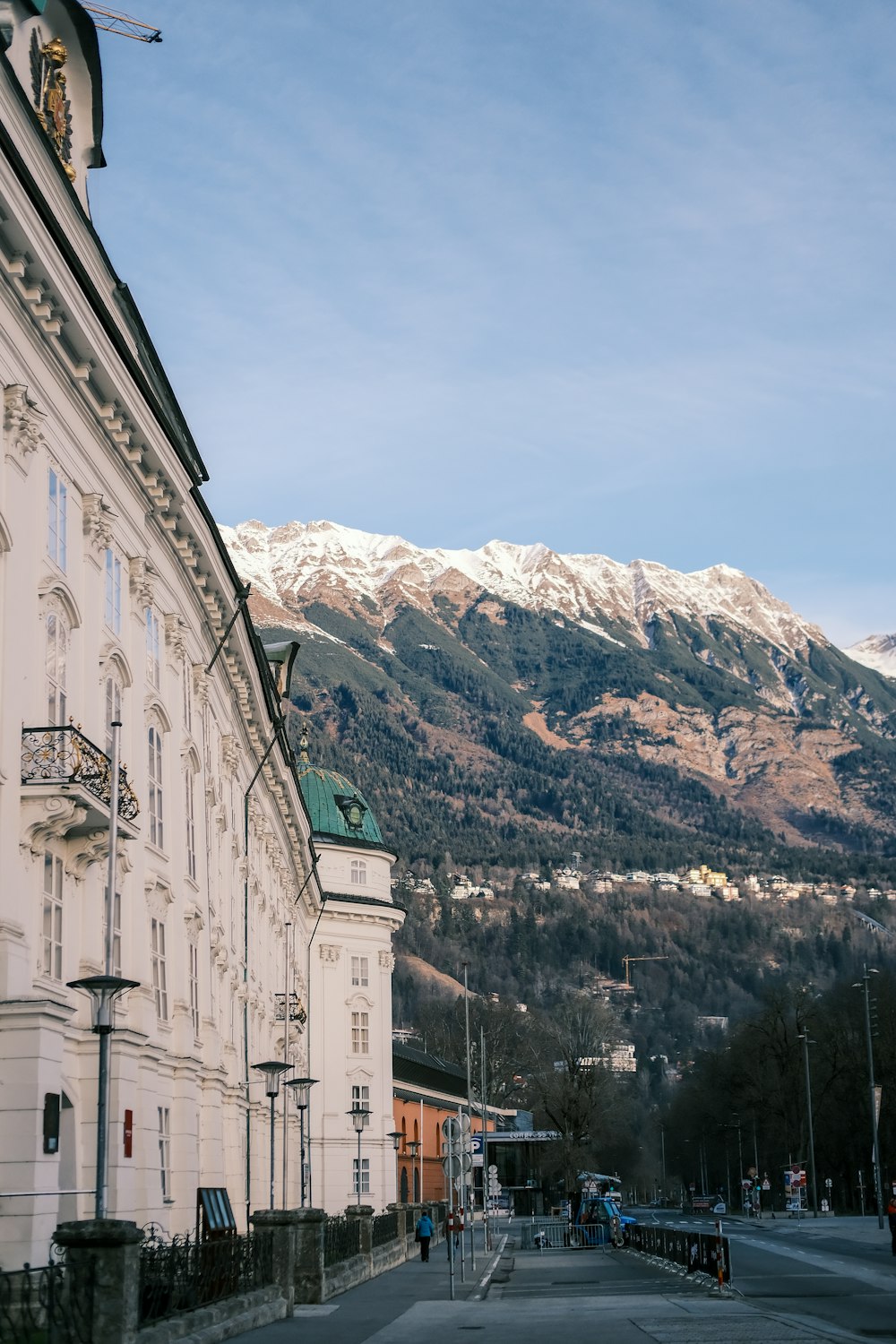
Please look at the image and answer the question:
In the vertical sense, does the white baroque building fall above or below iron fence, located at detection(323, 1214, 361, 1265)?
above

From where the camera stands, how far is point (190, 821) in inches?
1492

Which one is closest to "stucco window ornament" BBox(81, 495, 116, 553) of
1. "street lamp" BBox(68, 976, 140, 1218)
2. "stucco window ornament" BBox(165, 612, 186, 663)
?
"stucco window ornament" BBox(165, 612, 186, 663)

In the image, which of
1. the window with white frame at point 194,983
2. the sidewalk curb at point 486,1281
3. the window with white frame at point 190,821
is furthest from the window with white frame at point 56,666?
the sidewalk curb at point 486,1281

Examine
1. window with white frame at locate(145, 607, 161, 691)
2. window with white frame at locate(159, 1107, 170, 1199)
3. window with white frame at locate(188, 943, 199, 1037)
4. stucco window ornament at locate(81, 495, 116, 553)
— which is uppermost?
stucco window ornament at locate(81, 495, 116, 553)

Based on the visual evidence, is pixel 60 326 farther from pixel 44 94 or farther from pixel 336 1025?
pixel 336 1025

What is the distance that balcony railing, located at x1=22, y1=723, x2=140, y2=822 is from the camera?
24.0m

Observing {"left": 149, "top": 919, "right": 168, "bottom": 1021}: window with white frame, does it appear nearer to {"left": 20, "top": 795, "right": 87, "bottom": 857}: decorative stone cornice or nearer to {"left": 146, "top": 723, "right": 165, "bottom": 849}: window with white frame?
{"left": 146, "top": 723, "right": 165, "bottom": 849}: window with white frame

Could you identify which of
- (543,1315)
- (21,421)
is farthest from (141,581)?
(543,1315)

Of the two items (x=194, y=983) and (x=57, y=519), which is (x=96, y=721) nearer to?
(x=57, y=519)

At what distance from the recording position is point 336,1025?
79.0 m

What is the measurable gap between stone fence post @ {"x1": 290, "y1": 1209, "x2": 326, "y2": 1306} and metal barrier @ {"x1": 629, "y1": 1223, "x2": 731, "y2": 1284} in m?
8.60

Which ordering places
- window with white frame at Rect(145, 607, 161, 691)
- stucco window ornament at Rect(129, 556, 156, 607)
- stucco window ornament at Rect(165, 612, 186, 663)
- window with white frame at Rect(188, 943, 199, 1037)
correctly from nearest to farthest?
stucco window ornament at Rect(129, 556, 156, 607), window with white frame at Rect(145, 607, 161, 691), stucco window ornament at Rect(165, 612, 186, 663), window with white frame at Rect(188, 943, 199, 1037)

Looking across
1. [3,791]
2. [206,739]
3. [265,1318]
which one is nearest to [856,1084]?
[206,739]

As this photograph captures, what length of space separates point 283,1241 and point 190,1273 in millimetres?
8684
